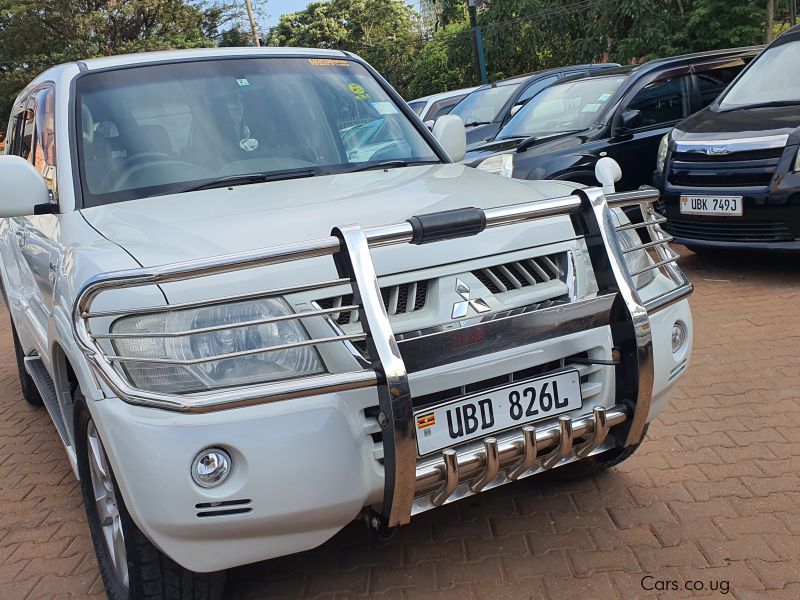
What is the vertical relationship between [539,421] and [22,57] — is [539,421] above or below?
below

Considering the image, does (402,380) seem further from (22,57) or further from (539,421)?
(22,57)

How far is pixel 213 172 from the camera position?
3332 millimetres

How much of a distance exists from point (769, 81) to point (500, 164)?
2.30 metres

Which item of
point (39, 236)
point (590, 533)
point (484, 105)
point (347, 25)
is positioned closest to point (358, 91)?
point (39, 236)

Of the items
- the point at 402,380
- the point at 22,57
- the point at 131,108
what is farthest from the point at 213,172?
the point at 22,57

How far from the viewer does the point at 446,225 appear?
223 centimetres

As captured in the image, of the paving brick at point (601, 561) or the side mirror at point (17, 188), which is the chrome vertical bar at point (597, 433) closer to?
the paving brick at point (601, 561)

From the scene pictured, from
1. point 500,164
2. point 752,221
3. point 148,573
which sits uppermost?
point 500,164

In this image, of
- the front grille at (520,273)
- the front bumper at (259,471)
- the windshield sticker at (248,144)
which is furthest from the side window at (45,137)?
the front grille at (520,273)

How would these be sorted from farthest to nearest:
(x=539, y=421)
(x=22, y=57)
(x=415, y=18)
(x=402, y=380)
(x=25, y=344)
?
(x=415, y=18) → (x=22, y=57) → (x=25, y=344) → (x=539, y=421) → (x=402, y=380)

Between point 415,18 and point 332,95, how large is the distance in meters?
38.4

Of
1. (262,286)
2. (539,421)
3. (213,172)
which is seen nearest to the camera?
(262,286)

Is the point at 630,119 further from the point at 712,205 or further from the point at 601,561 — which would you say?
the point at 601,561

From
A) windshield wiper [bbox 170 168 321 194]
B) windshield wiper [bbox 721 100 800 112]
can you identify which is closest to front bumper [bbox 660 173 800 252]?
windshield wiper [bbox 721 100 800 112]
